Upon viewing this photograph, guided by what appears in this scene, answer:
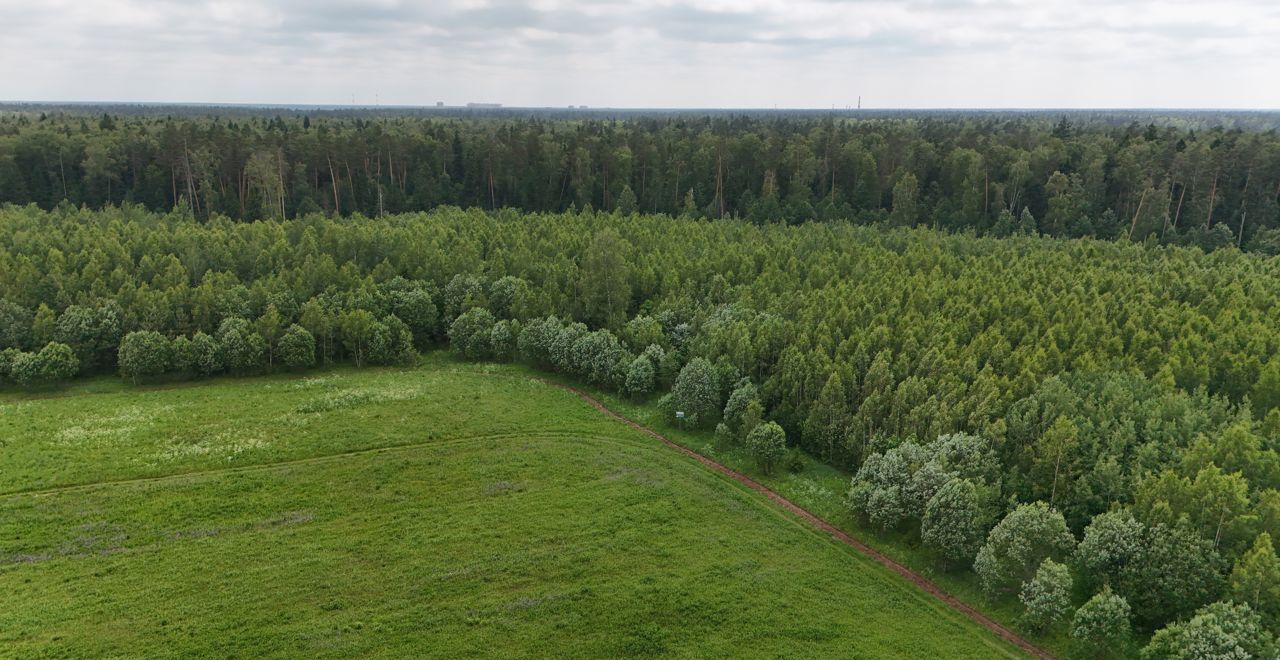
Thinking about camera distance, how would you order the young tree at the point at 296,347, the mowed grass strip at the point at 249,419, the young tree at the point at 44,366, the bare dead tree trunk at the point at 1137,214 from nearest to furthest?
the mowed grass strip at the point at 249,419, the young tree at the point at 44,366, the young tree at the point at 296,347, the bare dead tree trunk at the point at 1137,214

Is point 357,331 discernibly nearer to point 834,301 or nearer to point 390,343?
point 390,343

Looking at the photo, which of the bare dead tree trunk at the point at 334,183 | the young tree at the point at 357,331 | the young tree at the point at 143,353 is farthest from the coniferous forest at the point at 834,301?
the bare dead tree trunk at the point at 334,183

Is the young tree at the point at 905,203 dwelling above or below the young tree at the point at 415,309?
above

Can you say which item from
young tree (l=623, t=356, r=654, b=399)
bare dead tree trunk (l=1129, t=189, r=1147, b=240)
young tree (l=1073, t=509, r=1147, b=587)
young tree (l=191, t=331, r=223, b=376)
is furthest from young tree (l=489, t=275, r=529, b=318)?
bare dead tree trunk (l=1129, t=189, r=1147, b=240)

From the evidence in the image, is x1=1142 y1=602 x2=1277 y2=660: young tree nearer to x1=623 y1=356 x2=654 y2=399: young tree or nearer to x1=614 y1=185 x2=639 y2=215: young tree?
x1=623 y1=356 x2=654 y2=399: young tree

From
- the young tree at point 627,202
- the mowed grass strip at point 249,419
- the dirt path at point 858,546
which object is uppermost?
the young tree at point 627,202

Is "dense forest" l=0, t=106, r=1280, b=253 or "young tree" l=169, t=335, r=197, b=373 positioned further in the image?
"dense forest" l=0, t=106, r=1280, b=253

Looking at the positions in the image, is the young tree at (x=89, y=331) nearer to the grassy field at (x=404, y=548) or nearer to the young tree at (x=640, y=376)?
the grassy field at (x=404, y=548)
